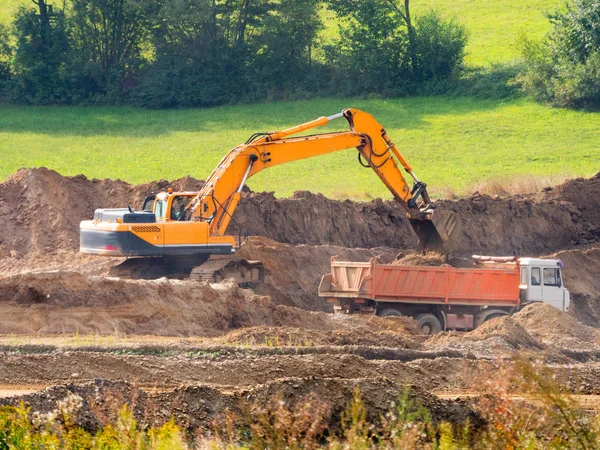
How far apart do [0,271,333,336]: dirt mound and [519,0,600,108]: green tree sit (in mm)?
32535

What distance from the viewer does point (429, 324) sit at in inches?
849

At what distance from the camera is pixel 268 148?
73.5 ft

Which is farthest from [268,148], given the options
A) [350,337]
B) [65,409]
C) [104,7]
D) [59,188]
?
[104,7]

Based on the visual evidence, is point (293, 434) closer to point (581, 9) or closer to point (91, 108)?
point (581, 9)

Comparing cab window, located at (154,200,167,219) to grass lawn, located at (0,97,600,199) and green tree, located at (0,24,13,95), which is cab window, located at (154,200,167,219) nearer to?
grass lawn, located at (0,97,600,199)

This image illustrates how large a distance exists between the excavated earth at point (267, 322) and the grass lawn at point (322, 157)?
5405 millimetres

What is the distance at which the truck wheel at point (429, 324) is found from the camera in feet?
69.9

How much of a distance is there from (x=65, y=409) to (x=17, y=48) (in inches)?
1994

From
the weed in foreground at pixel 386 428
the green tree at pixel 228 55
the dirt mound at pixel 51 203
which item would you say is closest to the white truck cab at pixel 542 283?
the dirt mound at pixel 51 203

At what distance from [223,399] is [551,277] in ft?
45.6

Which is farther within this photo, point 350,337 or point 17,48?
point 17,48

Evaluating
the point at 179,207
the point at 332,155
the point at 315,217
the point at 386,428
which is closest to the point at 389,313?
the point at 179,207

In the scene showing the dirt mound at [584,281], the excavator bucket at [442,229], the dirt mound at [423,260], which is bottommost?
the dirt mound at [584,281]

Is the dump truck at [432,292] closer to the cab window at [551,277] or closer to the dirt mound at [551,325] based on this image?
the cab window at [551,277]
